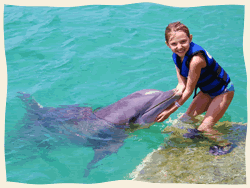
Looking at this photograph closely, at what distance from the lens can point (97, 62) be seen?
7938 millimetres

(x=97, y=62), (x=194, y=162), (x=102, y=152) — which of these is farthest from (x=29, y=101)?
(x=194, y=162)

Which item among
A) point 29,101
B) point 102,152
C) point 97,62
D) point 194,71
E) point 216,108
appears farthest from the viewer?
point 97,62

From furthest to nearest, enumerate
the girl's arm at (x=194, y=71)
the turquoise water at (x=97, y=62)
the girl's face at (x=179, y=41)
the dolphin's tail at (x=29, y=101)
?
1. the dolphin's tail at (x=29, y=101)
2. the turquoise water at (x=97, y=62)
3. the girl's arm at (x=194, y=71)
4. the girl's face at (x=179, y=41)

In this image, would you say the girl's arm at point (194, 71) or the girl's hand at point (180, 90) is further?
the girl's hand at point (180, 90)

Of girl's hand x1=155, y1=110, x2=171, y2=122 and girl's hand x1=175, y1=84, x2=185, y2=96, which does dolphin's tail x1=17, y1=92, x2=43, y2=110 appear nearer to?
girl's hand x1=155, y1=110, x2=171, y2=122

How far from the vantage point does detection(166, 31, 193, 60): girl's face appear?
4152 millimetres

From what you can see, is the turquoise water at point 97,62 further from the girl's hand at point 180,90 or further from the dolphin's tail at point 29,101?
the girl's hand at point 180,90

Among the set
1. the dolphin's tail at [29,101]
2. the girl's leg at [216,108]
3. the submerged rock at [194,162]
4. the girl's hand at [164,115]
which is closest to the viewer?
the submerged rock at [194,162]

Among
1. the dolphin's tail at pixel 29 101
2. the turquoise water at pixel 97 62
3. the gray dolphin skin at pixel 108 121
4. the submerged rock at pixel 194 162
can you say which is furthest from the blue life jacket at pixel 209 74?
the dolphin's tail at pixel 29 101

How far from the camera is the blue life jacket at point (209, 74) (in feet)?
14.6

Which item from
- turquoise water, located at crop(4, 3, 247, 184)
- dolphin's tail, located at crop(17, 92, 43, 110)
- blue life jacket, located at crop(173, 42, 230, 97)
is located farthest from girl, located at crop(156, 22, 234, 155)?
dolphin's tail, located at crop(17, 92, 43, 110)

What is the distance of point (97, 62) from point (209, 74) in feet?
13.0

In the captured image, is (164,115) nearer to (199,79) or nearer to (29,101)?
(199,79)

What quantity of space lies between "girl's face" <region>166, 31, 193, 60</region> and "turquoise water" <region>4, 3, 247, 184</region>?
1852 mm
